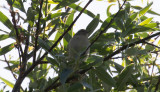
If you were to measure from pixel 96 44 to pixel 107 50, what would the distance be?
76mm

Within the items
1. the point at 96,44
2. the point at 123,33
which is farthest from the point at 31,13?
the point at 123,33

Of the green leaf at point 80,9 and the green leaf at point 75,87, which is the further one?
the green leaf at point 80,9

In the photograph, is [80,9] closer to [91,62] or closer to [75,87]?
[91,62]

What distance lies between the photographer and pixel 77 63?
1.22 m

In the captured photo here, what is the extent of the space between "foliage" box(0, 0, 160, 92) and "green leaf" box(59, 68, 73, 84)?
1cm

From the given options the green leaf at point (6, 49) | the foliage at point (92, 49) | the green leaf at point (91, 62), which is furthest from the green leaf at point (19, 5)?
the green leaf at point (91, 62)

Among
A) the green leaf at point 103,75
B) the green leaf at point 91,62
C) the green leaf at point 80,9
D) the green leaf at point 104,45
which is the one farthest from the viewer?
the green leaf at point 80,9

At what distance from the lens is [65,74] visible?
3.78 ft

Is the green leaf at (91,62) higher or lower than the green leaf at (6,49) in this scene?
lower

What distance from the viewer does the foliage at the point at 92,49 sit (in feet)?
4.37

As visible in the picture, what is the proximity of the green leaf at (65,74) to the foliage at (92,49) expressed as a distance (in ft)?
0.04

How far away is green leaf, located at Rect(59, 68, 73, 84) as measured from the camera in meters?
1.13

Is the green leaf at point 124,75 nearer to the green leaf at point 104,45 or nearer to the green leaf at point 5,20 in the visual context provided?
the green leaf at point 104,45

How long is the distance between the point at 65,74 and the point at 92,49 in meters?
0.49
